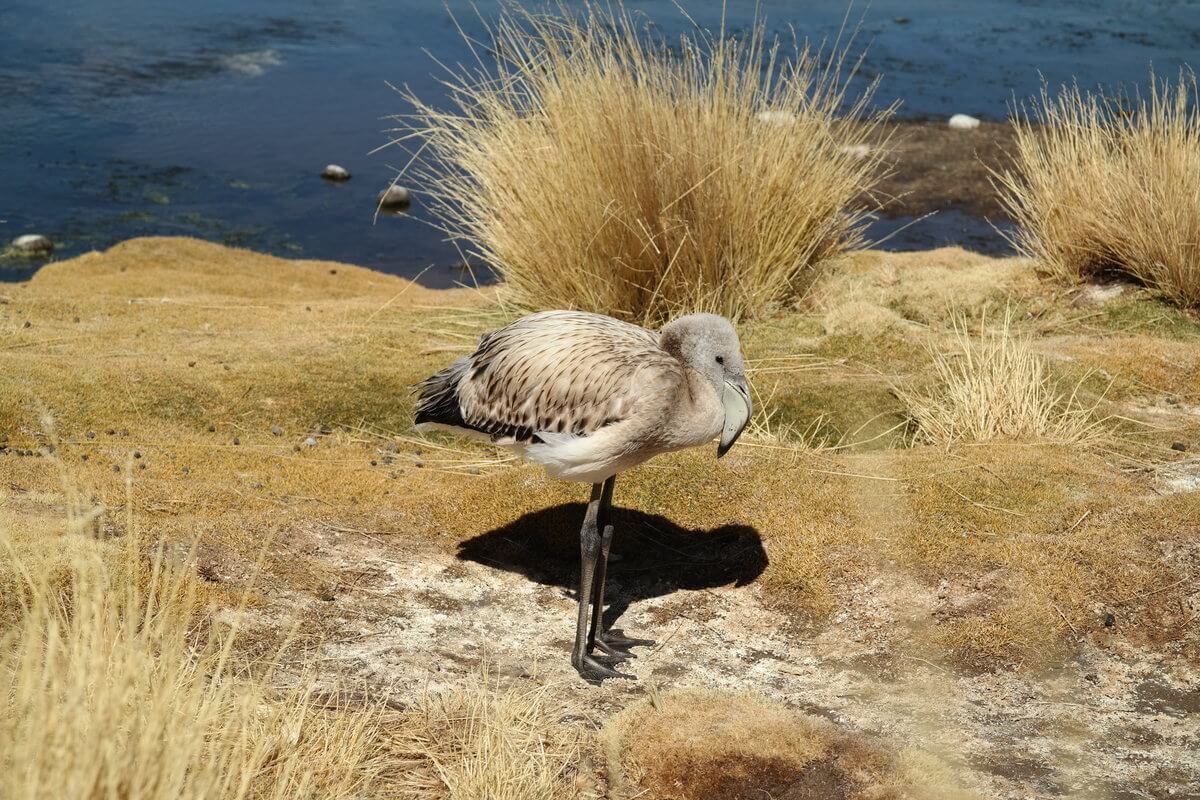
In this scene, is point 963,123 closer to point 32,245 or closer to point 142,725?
point 32,245

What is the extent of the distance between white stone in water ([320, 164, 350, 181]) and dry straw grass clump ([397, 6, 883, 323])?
7.63 metres

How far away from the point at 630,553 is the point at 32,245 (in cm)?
1034

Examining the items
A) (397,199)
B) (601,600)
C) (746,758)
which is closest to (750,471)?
(601,600)

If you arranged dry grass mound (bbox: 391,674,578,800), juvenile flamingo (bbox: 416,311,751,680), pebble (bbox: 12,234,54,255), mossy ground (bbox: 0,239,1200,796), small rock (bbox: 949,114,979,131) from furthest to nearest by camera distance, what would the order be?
small rock (bbox: 949,114,979,131)
pebble (bbox: 12,234,54,255)
mossy ground (bbox: 0,239,1200,796)
juvenile flamingo (bbox: 416,311,751,680)
dry grass mound (bbox: 391,674,578,800)

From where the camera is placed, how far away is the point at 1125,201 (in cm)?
956

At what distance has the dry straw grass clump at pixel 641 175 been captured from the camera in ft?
27.7

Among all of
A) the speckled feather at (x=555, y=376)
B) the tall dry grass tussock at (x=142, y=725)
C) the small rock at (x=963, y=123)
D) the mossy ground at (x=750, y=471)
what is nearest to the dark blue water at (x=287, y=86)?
the small rock at (x=963, y=123)

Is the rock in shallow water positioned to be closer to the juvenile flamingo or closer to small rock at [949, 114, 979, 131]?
small rock at [949, 114, 979, 131]

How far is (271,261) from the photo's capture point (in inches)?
500

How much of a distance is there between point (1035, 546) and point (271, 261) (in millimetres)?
8961

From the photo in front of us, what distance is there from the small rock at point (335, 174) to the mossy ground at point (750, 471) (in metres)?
7.39

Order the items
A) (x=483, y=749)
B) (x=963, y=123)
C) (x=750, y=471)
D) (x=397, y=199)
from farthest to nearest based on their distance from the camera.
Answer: (x=963, y=123) < (x=397, y=199) < (x=750, y=471) < (x=483, y=749)

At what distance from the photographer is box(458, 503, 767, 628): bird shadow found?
584 cm

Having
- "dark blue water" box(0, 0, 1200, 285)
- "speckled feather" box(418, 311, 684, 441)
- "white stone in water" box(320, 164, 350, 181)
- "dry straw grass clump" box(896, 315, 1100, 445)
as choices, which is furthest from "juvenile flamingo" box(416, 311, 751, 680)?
"white stone in water" box(320, 164, 350, 181)
